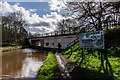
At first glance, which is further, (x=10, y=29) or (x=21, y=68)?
(x=10, y=29)

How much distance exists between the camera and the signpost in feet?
19.8

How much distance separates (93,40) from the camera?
21.9ft

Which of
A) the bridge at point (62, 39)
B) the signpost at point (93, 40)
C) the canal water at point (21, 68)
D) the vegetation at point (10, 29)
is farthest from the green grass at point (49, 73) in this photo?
the vegetation at point (10, 29)

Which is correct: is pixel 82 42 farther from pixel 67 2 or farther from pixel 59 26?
pixel 59 26

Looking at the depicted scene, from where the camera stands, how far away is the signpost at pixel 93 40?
6021mm

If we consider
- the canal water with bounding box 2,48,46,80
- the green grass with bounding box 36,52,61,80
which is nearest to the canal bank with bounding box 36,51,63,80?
the green grass with bounding box 36,52,61,80

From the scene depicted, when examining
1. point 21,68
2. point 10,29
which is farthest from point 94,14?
point 10,29

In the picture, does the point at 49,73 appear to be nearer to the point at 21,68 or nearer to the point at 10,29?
the point at 21,68

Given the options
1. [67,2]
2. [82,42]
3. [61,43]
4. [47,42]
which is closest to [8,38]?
[47,42]

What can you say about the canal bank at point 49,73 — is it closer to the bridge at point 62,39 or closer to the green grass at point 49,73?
the green grass at point 49,73

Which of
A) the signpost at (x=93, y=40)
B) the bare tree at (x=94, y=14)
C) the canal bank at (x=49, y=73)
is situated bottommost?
the canal bank at (x=49, y=73)

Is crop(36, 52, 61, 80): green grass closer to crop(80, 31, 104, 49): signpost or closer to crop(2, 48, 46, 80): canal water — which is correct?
crop(2, 48, 46, 80): canal water

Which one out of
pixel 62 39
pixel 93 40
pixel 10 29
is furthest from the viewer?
pixel 10 29

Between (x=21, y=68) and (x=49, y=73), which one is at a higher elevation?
(x=49, y=73)
